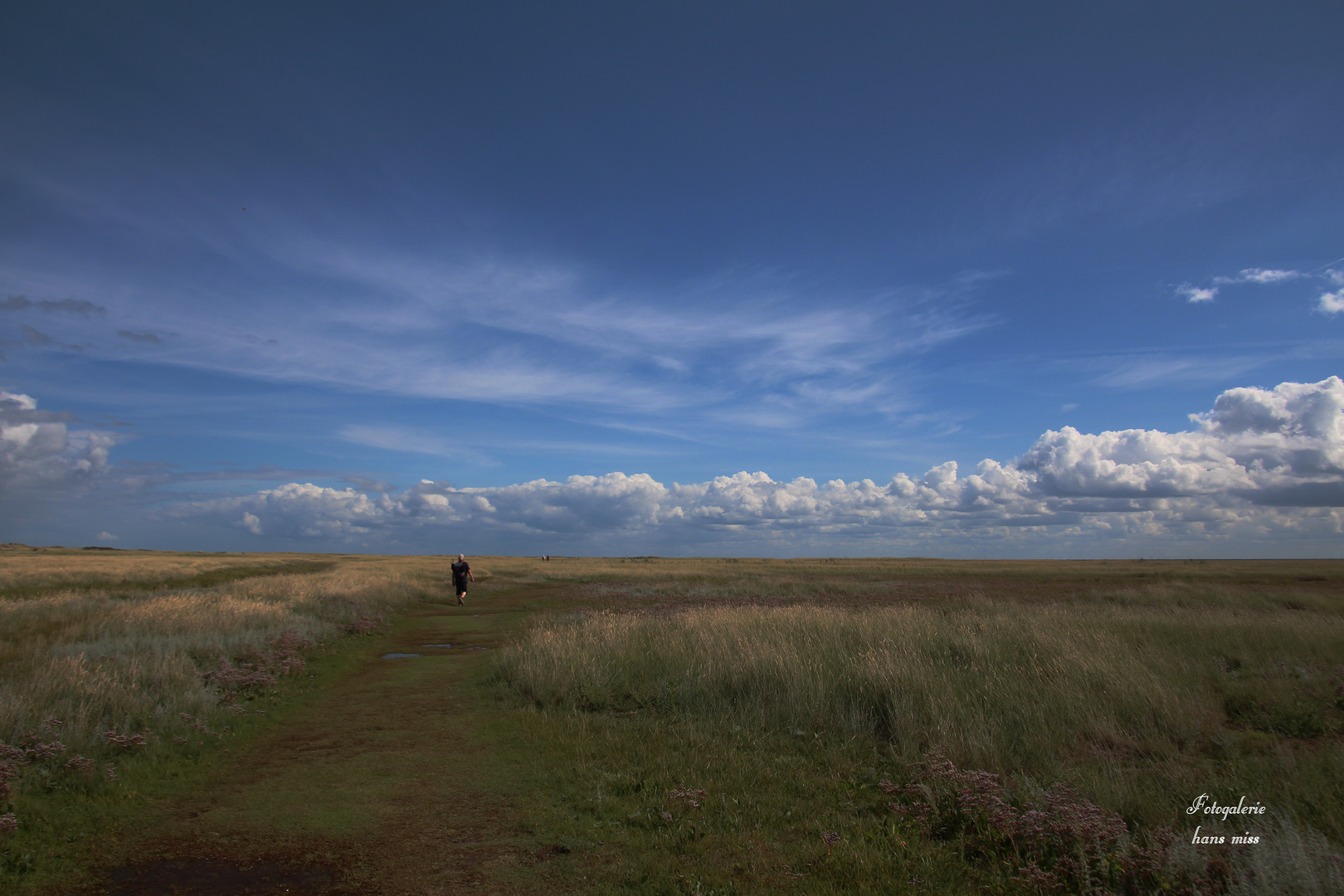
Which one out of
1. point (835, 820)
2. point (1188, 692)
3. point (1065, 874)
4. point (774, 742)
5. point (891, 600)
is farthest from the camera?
point (891, 600)

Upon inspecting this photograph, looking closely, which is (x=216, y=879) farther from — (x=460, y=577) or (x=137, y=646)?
(x=460, y=577)

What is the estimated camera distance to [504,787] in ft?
23.2

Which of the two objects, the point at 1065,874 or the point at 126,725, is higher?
the point at 126,725

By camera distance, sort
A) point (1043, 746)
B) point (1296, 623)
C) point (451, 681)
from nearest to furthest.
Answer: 1. point (1043, 746)
2. point (451, 681)
3. point (1296, 623)

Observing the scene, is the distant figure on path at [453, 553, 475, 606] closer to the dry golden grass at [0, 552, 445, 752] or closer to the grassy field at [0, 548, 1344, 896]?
the dry golden grass at [0, 552, 445, 752]

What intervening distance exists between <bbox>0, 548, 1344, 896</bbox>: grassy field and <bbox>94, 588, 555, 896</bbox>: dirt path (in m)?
0.06

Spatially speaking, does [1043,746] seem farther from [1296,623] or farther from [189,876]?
[1296,623]

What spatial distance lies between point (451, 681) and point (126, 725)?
5544 mm

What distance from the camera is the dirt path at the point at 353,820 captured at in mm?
5012

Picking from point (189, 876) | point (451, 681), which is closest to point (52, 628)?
point (451, 681)

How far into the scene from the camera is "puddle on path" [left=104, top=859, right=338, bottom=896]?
484 cm

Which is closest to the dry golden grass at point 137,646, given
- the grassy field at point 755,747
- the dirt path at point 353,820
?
the grassy field at point 755,747

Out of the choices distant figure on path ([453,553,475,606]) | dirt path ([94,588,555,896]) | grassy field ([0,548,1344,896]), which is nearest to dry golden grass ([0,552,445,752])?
grassy field ([0,548,1344,896])

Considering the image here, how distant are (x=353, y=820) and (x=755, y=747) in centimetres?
469
